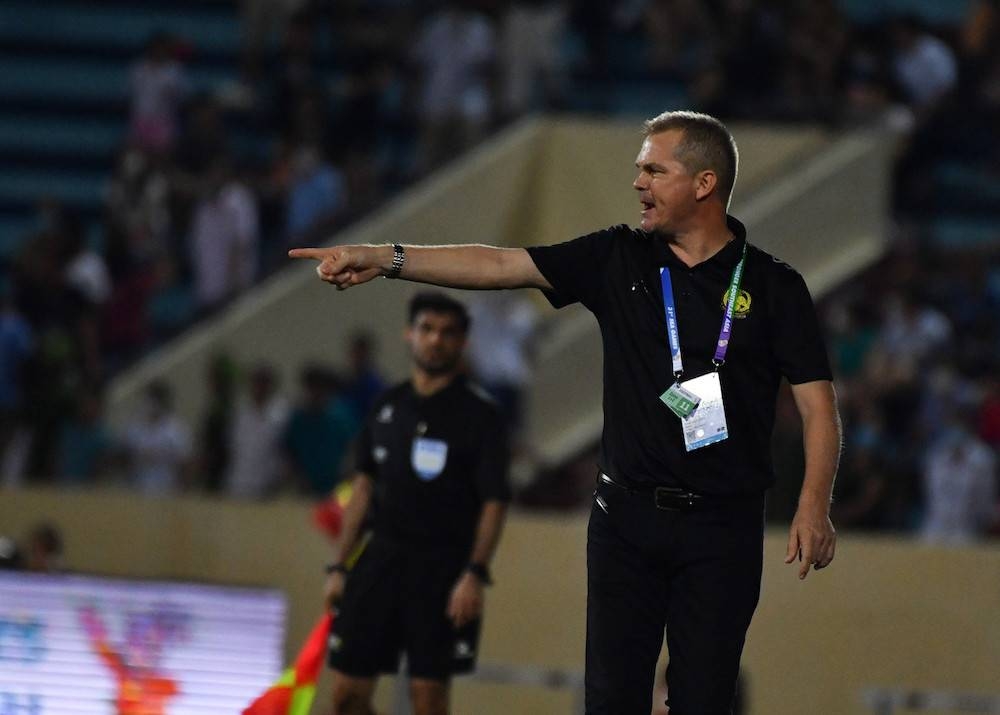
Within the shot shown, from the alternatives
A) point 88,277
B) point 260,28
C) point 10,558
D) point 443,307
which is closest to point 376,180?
point 88,277

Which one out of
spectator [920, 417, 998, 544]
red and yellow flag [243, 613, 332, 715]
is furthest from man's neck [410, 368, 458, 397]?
spectator [920, 417, 998, 544]

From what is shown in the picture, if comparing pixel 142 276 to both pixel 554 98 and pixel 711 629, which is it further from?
pixel 711 629

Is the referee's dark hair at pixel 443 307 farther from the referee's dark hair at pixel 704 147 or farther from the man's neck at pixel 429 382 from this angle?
the referee's dark hair at pixel 704 147

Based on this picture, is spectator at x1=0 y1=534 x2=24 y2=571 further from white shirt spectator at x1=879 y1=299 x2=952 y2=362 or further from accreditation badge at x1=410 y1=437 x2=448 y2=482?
white shirt spectator at x1=879 y1=299 x2=952 y2=362

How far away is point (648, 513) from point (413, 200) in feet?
35.6

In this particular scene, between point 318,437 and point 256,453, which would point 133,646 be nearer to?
point 318,437

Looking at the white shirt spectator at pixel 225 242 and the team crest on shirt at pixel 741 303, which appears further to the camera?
the white shirt spectator at pixel 225 242

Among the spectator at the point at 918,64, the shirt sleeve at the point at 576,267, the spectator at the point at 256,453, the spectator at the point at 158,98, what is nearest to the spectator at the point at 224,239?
the spectator at the point at 158,98

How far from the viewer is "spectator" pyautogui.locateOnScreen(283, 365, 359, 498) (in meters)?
13.3

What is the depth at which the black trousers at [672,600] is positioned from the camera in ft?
19.5

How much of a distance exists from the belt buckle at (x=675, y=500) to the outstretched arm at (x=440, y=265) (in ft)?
2.29

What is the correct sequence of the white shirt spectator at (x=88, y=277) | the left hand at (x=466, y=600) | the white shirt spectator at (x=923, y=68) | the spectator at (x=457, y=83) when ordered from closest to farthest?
the left hand at (x=466, y=600)
the white shirt spectator at (x=923, y=68)
the white shirt spectator at (x=88, y=277)
the spectator at (x=457, y=83)

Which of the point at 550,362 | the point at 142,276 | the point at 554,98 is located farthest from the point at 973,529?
the point at 142,276

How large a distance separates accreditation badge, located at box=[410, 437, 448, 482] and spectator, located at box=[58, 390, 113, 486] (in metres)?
5.95
